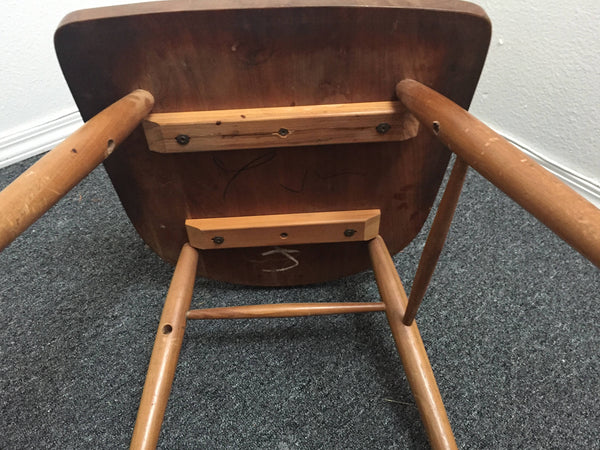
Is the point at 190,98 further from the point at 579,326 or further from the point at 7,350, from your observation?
the point at 579,326

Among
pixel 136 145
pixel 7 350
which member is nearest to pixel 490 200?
pixel 136 145

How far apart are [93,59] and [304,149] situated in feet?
0.89

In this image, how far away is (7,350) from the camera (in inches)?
32.1

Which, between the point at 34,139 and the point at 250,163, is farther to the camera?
the point at 34,139

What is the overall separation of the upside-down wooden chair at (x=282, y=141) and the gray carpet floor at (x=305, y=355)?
109mm

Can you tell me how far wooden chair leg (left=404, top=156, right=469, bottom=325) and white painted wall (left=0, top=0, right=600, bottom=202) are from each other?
70 cm

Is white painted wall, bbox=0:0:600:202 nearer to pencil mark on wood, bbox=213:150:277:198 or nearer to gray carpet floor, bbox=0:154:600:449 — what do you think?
gray carpet floor, bbox=0:154:600:449

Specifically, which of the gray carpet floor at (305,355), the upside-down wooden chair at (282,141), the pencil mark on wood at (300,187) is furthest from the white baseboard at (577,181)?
the pencil mark on wood at (300,187)

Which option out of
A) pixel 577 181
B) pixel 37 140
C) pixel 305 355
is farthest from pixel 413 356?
→ pixel 37 140

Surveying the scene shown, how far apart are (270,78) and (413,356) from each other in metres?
0.43

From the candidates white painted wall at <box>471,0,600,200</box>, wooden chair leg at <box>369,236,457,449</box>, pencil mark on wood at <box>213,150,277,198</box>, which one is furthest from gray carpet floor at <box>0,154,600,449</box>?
pencil mark on wood at <box>213,150,277,198</box>

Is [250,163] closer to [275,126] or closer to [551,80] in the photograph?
[275,126]

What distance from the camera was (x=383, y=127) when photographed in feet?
1.87

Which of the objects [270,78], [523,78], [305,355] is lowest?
[305,355]
